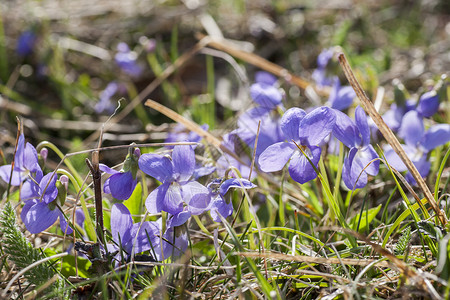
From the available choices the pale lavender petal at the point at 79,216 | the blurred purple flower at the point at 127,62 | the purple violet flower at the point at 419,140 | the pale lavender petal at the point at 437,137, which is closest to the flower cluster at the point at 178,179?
the pale lavender petal at the point at 79,216

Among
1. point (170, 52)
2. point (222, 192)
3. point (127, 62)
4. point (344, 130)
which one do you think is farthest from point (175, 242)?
point (170, 52)

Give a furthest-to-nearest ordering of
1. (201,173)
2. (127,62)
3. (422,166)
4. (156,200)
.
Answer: (127,62) < (422,166) < (201,173) < (156,200)

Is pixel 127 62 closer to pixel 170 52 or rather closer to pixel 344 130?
pixel 170 52

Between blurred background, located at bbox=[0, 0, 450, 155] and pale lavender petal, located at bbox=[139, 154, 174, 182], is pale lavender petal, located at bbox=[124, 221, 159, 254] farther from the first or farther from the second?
blurred background, located at bbox=[0, 0, 450, 155]

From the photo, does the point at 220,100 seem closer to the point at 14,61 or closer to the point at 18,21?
the point at 14,61

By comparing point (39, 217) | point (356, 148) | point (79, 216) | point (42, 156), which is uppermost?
point (356, 148)

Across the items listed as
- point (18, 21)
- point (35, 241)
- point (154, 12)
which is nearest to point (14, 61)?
point (18, 21)

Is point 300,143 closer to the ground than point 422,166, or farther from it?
farther from it
